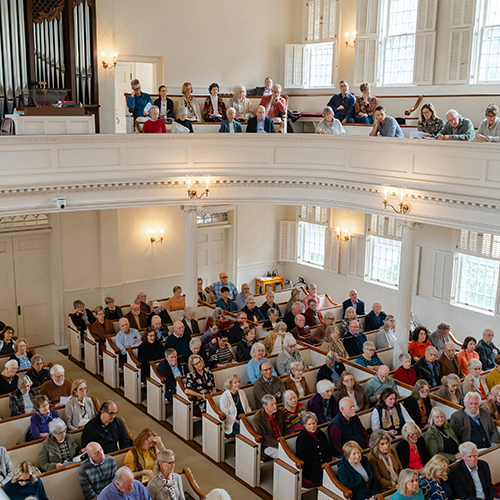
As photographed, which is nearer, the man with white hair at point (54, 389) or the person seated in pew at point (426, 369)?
the man with white hair at point (54, 389)

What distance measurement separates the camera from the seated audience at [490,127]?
850cm

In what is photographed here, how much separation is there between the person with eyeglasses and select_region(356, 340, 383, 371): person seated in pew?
353 cm

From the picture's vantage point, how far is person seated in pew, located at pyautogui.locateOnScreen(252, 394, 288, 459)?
7074mm

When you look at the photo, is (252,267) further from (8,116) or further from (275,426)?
(275,426)

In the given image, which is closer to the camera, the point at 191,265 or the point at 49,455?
the point at 49,455

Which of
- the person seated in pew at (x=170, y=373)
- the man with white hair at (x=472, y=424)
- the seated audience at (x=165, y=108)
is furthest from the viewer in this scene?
the seated audience at (x=165, y=108)

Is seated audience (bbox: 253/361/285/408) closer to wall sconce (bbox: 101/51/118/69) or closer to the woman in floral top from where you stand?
the woman in floral top

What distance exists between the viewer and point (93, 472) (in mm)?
5805

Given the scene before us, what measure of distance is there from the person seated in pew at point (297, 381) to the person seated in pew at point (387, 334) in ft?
8.02

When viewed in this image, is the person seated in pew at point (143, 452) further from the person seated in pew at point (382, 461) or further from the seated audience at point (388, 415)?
the seated audience at point (388, 415)

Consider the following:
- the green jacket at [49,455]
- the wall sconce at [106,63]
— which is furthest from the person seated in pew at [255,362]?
the wall sconce at [106,63]

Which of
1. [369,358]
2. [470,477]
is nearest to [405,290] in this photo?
[369,358]

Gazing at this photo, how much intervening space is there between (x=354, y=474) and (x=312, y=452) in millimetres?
696

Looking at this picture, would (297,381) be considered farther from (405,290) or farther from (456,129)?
(456,129)
